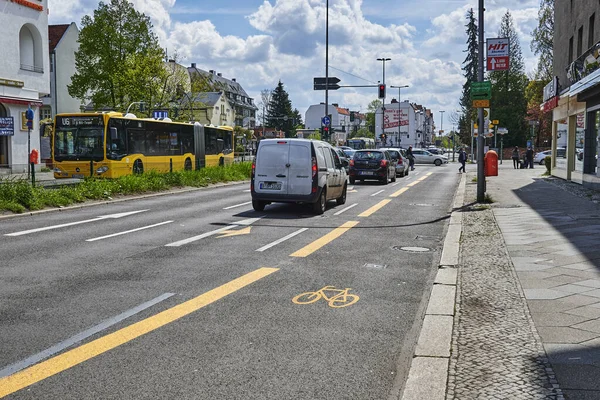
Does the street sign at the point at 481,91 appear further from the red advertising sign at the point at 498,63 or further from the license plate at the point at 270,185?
the license plate at the point at 270,185

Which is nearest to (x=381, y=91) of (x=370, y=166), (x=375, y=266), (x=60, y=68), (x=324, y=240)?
(x=370, y=166)

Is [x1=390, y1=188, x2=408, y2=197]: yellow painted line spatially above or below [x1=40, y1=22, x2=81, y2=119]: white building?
below

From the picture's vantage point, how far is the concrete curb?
4258 millimetres

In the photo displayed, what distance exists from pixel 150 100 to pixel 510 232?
4309cm

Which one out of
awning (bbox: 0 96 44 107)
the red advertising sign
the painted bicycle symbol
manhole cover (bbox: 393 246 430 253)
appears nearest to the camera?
the painted bicycle symbol

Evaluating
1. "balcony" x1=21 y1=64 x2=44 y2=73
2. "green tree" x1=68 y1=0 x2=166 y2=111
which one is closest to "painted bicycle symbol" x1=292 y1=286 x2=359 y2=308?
"balcony" x1=21 y1=64 x2=44 y2=73

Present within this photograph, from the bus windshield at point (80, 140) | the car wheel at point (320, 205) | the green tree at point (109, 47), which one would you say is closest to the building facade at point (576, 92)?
the car wheel at point (320, 205)

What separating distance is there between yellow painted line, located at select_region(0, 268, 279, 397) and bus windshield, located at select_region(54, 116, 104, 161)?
66.9 feet

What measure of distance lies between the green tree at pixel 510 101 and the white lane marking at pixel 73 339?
8470 cm

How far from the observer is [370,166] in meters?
29.7

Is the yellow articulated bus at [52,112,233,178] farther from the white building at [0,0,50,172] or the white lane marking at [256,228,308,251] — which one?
the white lane marking at [256,228,308,251]

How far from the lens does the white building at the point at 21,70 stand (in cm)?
3612

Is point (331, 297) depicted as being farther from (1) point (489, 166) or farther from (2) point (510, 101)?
(2) point (510, 101)

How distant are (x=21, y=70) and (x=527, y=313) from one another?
123 ft
